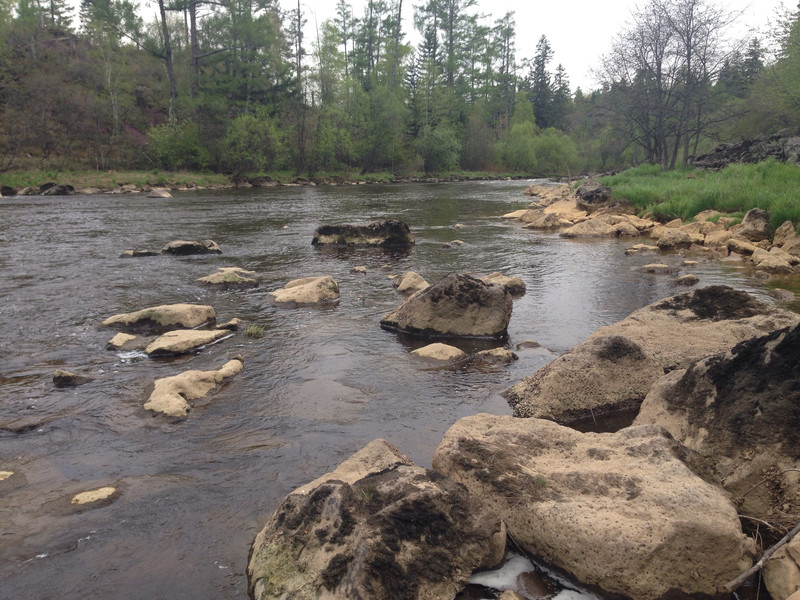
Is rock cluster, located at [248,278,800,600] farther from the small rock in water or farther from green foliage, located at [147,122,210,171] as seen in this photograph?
green foliage, located at [147,122,210,171]

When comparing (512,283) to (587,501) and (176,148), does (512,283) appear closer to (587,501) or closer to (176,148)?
(587,501)

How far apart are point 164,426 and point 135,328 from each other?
3.43 metres

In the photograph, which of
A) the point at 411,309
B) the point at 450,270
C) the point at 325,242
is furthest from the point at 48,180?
the point at 411,309

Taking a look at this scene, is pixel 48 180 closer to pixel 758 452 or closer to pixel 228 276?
pixel 228 276

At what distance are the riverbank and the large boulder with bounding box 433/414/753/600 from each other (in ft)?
114

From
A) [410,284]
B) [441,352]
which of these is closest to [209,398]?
[441,352]

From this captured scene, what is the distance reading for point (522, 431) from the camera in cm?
382

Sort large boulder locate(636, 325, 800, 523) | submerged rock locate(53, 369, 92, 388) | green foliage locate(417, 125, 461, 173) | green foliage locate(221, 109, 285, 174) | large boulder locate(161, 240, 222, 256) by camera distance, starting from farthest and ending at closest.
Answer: green foliage locate(417, 125, 461, 173)
green foliage locate(221, 109, 285, 174)
large boulder locate(161, 240, 222, 256)
submerged rock locate(53, 369, 92, 388)
large boulder locate(636, 325, 800, 523)

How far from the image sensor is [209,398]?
5340 millimetres

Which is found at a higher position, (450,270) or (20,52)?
(20,52)

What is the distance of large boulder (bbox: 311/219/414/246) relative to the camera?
15367 millimetres

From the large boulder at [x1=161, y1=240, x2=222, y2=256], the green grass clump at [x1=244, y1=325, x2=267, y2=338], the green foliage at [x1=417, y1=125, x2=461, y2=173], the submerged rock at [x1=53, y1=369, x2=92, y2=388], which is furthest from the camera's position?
the green foliage at [x1=417, y1=125, x2=461, y2=173]

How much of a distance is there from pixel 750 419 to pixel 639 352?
170cm

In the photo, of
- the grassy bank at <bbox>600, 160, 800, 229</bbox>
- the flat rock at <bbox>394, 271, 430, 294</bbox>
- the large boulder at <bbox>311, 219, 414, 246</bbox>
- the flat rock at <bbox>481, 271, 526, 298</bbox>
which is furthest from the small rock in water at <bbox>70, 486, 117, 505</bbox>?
the grassy bank at <bbox>600, 160, 800, 229</bbox>
